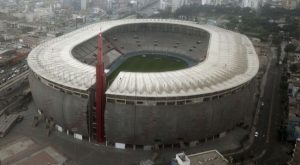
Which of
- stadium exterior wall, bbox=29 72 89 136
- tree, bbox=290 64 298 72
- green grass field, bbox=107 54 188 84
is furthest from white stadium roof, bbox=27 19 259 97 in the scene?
tree, bbox=290 64 298 72

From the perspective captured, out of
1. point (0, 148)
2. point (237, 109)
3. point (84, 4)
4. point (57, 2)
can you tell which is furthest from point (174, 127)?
point (57, 2)

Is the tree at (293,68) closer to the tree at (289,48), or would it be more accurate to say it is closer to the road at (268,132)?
the road at (268,132)

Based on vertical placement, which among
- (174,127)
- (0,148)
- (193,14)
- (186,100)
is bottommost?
(0,148)

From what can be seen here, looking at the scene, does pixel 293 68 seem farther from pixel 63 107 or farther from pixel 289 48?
pixel 63 107

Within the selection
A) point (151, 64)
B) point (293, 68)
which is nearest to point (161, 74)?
point (151, 64)

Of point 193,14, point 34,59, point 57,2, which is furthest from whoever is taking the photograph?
point 57,2

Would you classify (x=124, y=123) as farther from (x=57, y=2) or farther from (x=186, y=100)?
(x=57, y=2)

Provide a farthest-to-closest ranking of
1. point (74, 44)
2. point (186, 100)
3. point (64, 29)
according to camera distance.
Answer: point (64, 29) < point (74, 44) < point (186, 100)
